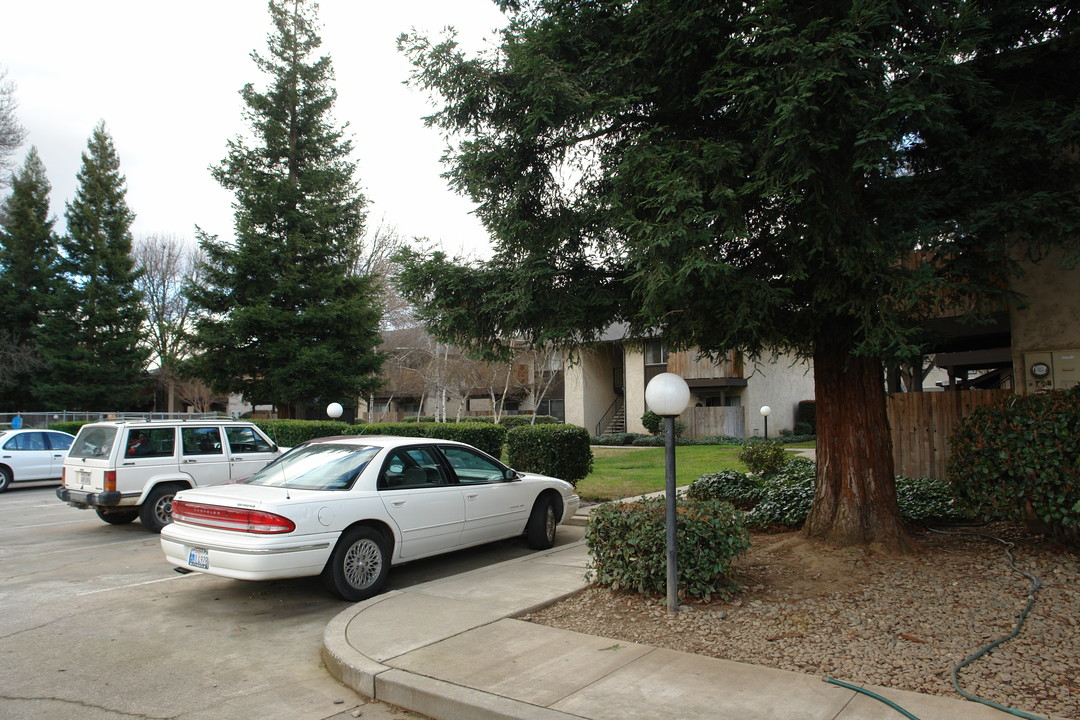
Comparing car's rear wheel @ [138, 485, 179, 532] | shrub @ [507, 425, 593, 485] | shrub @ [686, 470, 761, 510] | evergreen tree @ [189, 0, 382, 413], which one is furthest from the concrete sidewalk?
evergreen tree @ [189, 0, 382, 413]

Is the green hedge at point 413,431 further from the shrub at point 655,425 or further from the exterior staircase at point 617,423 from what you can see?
the exterior staircase at point 617,423

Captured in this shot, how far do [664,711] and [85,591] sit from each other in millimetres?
6362

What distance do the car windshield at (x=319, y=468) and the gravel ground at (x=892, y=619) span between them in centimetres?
249

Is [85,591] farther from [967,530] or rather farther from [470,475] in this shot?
[967,530]

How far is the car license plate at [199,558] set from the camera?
20.3 ft

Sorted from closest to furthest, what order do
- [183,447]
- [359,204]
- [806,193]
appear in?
[806,193], [183,447], [359,204]

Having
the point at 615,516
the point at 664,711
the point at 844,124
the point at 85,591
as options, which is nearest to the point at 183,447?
the point at 85,591

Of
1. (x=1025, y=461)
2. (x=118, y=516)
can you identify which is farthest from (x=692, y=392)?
(x=1025, y=461)

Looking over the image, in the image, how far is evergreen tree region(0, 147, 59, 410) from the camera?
111ft

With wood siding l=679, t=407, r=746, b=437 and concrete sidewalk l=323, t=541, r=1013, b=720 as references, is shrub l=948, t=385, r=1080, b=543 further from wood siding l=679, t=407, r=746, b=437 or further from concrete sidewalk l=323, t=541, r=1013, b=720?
wood siding l=679, t=407, r=746, b=437

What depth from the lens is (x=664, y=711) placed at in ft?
12.3

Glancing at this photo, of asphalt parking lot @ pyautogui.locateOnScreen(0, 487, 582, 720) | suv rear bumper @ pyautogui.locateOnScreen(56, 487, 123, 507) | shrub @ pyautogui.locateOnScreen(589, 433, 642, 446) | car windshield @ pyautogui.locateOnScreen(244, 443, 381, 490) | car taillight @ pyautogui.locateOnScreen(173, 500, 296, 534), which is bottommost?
asphalt parking lot @ pyautogui.locateOnScreen(0, 487, 582, 720)

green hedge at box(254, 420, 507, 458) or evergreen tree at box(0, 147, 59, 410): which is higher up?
evergreen tree at box(0, 147, 59, 410)

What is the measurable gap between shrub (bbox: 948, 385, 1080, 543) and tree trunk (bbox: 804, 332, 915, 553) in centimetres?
70
